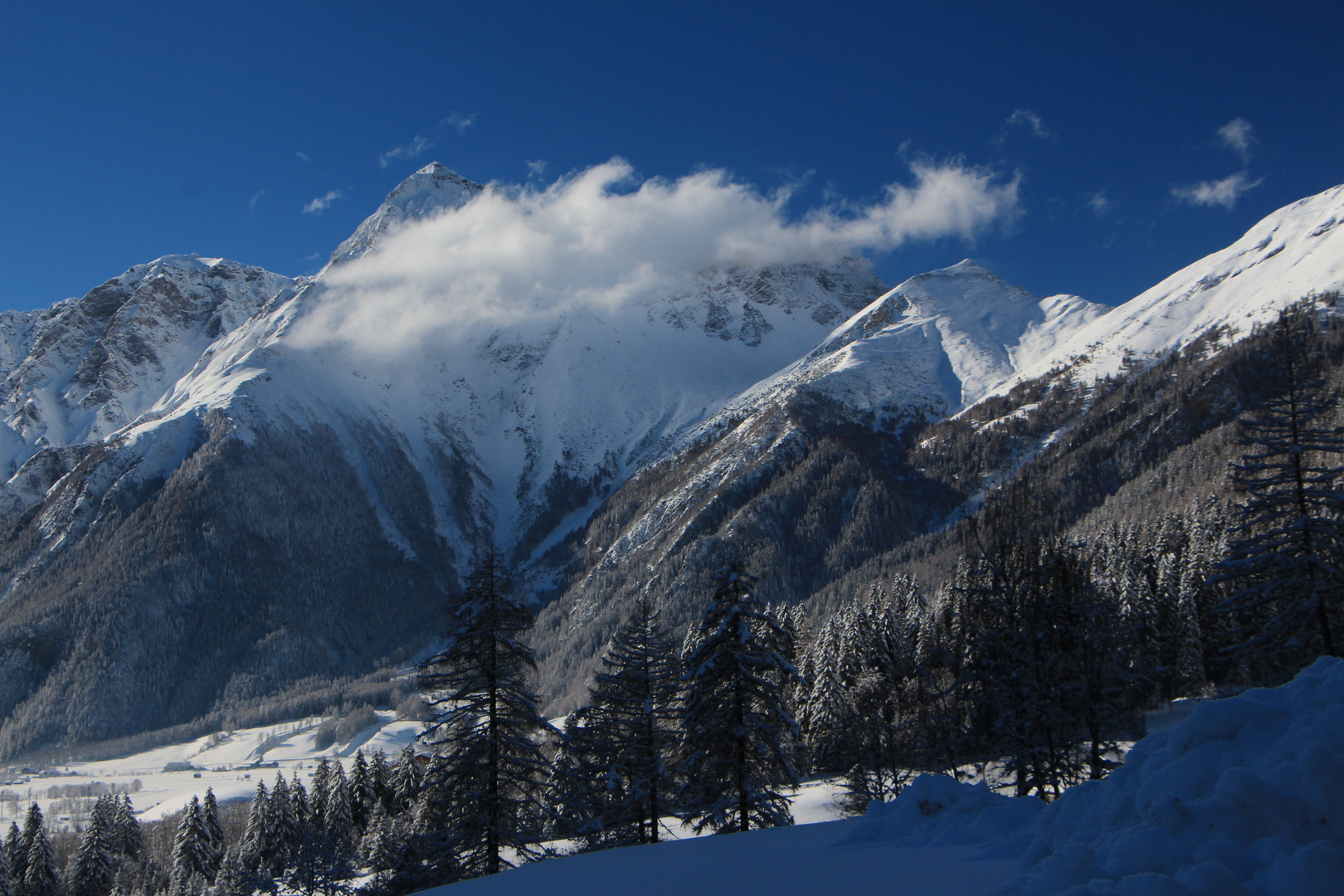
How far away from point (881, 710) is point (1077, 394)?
175 meters

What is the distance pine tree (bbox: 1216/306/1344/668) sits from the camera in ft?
65.9

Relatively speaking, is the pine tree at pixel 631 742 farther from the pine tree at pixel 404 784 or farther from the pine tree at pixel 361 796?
the pine tree at pixel 361 796

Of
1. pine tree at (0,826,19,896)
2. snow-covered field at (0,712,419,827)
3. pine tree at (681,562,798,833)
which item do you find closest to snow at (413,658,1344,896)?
pine tree at (681,562,798,833)

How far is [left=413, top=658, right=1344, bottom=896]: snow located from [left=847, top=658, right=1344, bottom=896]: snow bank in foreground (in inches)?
0.4

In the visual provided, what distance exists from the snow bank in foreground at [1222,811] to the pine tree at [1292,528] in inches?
636

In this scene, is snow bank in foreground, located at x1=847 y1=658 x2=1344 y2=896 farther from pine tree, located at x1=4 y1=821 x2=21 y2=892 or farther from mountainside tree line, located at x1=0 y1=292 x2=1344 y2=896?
pine tree, located at x1=4 y1=821 x2=21 y2=892

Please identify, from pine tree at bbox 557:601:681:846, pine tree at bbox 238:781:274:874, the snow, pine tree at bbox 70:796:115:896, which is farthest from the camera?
pine tree at bbox 70:796:115:896

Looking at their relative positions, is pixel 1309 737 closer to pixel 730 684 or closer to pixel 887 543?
pixel 730 684

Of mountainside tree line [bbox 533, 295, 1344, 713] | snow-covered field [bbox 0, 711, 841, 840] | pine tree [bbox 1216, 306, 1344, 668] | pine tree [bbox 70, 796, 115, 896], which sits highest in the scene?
mountainside tree line [bbox 533, 295, 1344, 713]

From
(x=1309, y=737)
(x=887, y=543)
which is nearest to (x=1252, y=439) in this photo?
(x=1309, y=737)

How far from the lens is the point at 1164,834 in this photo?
19.0 ft

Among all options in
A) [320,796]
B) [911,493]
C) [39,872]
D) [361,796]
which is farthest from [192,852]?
[911,493]

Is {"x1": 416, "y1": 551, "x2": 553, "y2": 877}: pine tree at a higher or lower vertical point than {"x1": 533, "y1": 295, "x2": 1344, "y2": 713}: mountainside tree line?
lower

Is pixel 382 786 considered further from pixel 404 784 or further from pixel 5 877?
pixel 5 877
